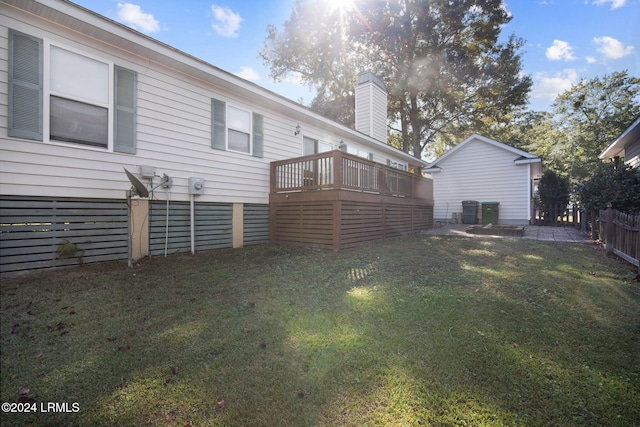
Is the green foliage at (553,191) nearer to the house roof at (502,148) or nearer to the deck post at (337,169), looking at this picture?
the house roof at (502,148)

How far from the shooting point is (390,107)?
71.3ft

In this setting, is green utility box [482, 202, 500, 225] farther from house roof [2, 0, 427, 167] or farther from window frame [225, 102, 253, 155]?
window frame [225, 102, 253, 155]

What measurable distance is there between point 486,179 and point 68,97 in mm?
15392

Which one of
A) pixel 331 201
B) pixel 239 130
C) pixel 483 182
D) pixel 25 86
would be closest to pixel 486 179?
pixel 483 182

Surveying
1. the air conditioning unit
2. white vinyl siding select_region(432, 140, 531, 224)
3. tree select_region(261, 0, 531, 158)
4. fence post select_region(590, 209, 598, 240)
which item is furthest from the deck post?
tree select_region(261, 0, 531, 158)

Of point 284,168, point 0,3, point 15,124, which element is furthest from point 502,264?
point 0,3

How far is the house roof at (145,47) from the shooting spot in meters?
4.20

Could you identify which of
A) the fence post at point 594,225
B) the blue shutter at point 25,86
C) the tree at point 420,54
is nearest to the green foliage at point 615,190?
the fence post at point 594,225

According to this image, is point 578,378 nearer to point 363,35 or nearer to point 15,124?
point 15,124

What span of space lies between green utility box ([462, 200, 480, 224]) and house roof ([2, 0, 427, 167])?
→ 9288 millimetres

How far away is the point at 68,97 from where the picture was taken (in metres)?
4.55

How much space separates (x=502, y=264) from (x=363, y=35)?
20.1 m

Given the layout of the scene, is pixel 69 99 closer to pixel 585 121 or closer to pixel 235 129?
pixel 235 129

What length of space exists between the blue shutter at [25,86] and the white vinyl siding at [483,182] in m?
15.3
